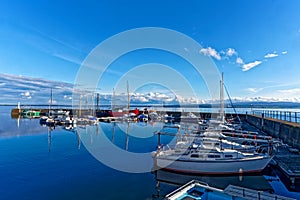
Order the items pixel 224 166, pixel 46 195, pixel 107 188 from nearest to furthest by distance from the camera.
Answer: pixel 46 195
pixel 107 188
pixel 224 166

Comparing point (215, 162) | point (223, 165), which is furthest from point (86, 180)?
point (223, 165)

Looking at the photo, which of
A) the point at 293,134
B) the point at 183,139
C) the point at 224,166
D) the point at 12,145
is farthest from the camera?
the point at 12,145

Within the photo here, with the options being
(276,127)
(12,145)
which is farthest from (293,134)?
(12,145)

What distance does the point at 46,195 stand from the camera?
869 centimetres

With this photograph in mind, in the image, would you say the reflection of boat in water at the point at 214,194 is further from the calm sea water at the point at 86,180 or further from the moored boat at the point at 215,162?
the moored boat at the point at 215,162

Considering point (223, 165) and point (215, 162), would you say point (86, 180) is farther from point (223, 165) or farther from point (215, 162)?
point (223, 165)

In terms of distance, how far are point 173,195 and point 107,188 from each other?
16.0ft

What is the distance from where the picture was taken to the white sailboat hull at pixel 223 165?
1054cm

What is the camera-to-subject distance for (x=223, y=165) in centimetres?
1053

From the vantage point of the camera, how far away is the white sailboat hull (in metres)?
10.5

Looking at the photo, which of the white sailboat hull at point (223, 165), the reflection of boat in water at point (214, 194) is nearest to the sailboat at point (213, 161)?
the white sailboat hull at point (223, 165)

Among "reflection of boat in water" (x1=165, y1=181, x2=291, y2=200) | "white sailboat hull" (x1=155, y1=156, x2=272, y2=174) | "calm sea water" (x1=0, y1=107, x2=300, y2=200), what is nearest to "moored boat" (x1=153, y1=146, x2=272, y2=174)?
"white sailboat hull" (x1=155, y1=156, x2=272, y2=174)

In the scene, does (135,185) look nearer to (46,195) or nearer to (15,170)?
(46,195)

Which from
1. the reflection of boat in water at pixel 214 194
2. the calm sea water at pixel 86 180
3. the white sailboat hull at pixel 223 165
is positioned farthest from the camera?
the white sailboat hull at pixel 223 165
